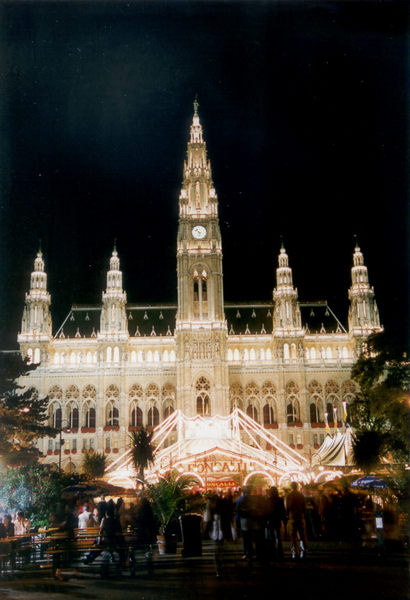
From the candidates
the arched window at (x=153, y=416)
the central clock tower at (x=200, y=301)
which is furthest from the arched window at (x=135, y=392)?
the central clock tower at (x=200, y=301)

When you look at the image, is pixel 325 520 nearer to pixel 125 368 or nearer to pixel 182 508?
pixel 182 508

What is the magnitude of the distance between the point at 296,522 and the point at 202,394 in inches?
2308

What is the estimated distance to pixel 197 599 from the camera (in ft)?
38.2

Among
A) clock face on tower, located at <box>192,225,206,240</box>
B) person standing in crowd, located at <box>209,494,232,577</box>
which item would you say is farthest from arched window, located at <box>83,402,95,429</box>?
person standing in crowd, located at <box>209,494,232,577</box>

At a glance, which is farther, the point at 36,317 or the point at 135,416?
the point at 36,317

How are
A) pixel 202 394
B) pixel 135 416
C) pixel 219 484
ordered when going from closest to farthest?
pixel 219 484, pixel 202 394, pixel 135 416

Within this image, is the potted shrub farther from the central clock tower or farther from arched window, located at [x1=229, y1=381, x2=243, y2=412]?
arched window, located at [x1=229, y1=381, x2=243, y2=412]

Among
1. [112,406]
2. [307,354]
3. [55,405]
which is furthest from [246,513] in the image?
[307,354]

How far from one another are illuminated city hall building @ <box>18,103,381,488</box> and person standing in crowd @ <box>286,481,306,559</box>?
55851 mm

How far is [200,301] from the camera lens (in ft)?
259

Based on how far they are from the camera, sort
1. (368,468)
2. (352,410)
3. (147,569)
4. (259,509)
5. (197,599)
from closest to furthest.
Answer: (197,599)
(259,509)
(147,569)
(368,468)
(352,410)

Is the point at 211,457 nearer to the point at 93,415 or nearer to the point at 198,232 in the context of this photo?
the point at 93,415

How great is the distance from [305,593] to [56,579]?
22.2 ft

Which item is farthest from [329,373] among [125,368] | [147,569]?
[147,569]
